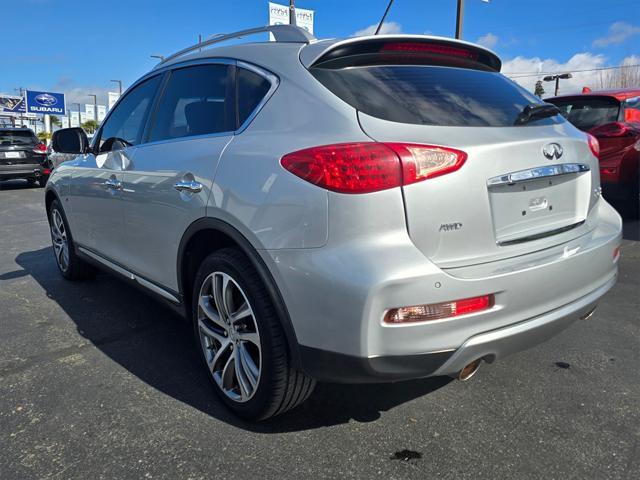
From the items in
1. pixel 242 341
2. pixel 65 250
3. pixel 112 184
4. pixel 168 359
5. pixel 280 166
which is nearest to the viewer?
pixel 280 166

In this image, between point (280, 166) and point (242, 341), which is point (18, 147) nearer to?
point (242, 341)

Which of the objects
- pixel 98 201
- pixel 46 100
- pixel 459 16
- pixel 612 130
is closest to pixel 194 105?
pixel 98 201

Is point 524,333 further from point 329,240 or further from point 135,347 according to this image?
point 135,347

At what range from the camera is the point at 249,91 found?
95.3 inches

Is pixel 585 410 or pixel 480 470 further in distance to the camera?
pixel 585 410

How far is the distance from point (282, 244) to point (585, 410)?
5.48ft

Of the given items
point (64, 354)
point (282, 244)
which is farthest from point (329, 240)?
point (64, 354)

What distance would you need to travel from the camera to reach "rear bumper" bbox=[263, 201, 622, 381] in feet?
5.71

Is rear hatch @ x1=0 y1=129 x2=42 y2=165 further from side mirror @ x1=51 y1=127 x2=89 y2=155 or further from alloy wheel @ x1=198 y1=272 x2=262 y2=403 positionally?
alloy wheel @ x1=198 y1=272 x2=262 y2=403

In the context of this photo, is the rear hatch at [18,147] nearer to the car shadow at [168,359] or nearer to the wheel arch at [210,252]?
the car shadow at [168,359]

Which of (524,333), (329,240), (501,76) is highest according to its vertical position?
(501,76)

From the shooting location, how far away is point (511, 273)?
1.89m

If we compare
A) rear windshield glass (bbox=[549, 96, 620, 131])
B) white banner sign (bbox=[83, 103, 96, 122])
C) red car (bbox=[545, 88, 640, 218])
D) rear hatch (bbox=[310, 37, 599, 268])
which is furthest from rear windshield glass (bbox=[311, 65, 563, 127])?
white banner sign (bbox=[83, 103, 96, 122])

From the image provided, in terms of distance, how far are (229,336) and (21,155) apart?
537 inches
